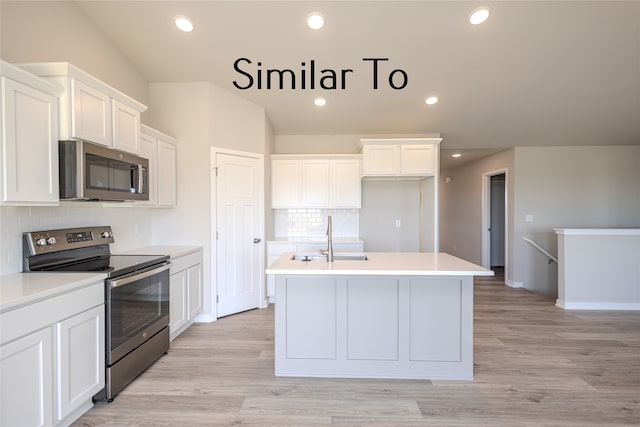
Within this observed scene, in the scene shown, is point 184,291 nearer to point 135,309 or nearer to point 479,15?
point 135,309

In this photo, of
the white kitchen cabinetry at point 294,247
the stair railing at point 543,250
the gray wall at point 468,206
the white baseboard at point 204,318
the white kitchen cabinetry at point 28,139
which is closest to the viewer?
the white kitchen cabinetry at point 28,139

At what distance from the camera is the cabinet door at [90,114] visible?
2073mm

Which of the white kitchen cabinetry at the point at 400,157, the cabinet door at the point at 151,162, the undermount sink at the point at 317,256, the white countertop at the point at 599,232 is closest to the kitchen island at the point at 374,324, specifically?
the undermount sink at the point at 317,256

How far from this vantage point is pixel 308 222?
16.1 feet

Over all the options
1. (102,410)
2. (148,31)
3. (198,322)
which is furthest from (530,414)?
(148,31)

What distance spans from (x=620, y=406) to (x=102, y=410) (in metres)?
3.42

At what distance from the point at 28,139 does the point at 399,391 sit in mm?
2890

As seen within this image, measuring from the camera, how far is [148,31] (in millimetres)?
3002

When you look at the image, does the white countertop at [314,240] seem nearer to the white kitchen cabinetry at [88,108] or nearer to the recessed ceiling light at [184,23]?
the white kitchen cabinetry at [88,108]

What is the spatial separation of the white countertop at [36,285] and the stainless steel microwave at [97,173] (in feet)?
1.71

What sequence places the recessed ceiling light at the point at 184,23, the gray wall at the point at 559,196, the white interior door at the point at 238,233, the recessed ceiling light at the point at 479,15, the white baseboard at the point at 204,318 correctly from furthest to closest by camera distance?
1. the gray wall at the point at 559,196
2. the white interior door at the point at 238,233
3. the white baseboard at the point at 204,318
4. the recessed ceiling light at the point at 184,23
5. the recessed ceiling light at the point at 479,15

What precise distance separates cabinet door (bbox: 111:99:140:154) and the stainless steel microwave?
0.08 metres

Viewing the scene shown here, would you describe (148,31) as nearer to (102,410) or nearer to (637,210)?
(102,410)

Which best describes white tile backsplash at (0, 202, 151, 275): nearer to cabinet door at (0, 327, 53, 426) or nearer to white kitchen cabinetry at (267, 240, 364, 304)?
cabinet door at (0, 327, 53, 426)
